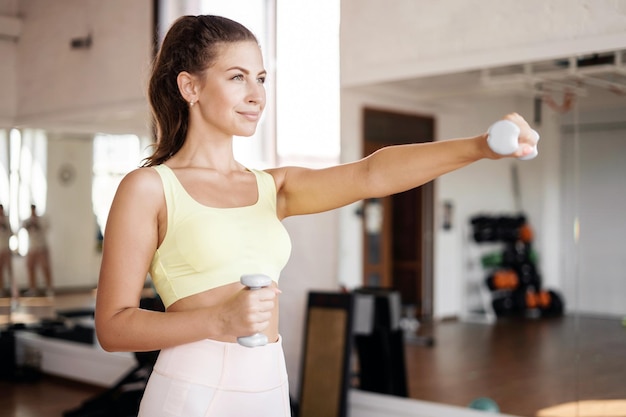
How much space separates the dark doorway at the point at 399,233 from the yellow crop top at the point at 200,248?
3.07 meters

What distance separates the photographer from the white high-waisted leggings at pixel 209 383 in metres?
1.32

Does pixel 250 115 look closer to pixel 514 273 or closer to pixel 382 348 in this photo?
pixel 382 348

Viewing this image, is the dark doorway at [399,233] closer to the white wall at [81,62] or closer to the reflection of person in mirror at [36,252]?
the white wall at [81,62]

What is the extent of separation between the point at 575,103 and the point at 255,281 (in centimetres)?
301

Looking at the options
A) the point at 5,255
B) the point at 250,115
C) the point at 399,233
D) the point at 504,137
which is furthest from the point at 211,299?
the point at 5,255

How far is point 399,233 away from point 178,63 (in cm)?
345

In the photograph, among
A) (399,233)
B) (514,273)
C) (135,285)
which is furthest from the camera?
(514,273)

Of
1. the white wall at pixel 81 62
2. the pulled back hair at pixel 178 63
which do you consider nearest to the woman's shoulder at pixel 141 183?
the pulled back hair at pixel 178 63

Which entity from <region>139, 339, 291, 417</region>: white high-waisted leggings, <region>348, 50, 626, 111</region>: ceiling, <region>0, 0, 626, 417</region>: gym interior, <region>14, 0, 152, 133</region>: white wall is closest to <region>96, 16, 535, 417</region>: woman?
<region>139, 339, 291, 417</region>: white high-waisted leggings

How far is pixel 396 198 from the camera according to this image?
479cm

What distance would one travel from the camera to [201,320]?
1230 mm

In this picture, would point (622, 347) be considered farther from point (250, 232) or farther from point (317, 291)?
point (250, 232)

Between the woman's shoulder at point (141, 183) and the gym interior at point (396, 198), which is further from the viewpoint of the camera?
the gym interior at point (396, 198)

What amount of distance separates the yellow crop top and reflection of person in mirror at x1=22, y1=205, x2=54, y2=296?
5.10 meters
